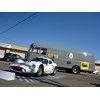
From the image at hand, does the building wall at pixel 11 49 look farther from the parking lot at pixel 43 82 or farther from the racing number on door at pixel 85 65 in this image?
the parking lot at pixel 43 82

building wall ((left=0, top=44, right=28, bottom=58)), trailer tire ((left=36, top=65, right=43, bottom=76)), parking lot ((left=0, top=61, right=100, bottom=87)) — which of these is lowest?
parking lot ((left=0, top=61, right=100, bottom=87))

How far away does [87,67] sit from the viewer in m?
22.2

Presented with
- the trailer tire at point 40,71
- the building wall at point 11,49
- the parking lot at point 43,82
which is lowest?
the parking lot at point 43,82

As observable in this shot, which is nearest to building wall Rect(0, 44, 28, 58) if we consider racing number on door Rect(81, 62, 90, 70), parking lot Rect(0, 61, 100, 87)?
racing number on door Rect(81, 62, 90, 70)

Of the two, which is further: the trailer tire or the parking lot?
the trailer tire

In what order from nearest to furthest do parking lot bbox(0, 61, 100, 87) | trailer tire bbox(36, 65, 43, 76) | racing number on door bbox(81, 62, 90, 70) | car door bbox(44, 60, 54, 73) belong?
1. parking lot bbox(0, 61, 100, 87)
2. trailer tire bbox(36, 65, 43, 76)
3. car door bbox(44, 60, 54, 73)
4. racing number on door bbox(81, 62, 90, 70)

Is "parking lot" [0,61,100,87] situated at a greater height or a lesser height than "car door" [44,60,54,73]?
lesser

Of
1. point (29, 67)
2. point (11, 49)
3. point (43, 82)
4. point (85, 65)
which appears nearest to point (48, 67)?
point (29, 67)

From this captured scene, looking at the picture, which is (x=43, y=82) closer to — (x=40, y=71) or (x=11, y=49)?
(x=40, y=71)

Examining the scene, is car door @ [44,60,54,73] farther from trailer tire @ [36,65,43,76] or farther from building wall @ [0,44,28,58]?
building wall @ [0,44,28,58]

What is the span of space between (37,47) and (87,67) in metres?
5.89

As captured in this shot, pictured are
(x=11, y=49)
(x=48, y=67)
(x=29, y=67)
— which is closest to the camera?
(x=29, y=67)

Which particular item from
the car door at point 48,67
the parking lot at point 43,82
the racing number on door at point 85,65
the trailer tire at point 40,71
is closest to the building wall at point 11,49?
the racing number on door at point 85,65
